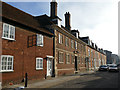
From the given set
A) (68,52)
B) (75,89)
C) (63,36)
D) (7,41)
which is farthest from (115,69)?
(7,41)

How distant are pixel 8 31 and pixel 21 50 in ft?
7.94

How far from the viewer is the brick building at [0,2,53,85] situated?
11.6 meters

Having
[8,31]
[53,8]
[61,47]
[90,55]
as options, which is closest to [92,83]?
[8,31]

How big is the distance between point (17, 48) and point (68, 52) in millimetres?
13615

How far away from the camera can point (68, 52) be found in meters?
25.1

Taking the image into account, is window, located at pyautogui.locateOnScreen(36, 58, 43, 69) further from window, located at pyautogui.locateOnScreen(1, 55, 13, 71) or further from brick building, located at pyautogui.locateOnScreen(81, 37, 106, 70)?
brick building, located at pyautogui.locateOnScreen(81, 37, 106, 70)

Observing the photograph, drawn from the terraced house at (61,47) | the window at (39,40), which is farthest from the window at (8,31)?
the terraced house at (61,47)

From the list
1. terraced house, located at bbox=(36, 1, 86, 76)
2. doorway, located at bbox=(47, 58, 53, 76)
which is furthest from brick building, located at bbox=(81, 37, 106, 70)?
doorway, located at bbox=(47, 58, 53, 76)

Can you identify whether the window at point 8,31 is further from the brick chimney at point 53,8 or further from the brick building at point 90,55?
the brick building at point 90,55

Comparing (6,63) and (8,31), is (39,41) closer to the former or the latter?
(8,31)

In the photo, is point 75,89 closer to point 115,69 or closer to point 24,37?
point 24,37

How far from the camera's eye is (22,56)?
13469mm

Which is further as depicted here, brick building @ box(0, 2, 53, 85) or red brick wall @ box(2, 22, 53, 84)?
red brick wall @ box(2, 22, 53, 84)

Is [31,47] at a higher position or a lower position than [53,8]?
lower
